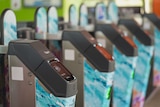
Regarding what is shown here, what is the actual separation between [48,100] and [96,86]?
0.92m

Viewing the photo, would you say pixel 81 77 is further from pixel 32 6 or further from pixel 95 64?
pixel 32 6

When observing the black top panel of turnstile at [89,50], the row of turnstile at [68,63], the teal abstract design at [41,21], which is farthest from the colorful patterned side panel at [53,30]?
the black top panel of turnstile at [89,50]

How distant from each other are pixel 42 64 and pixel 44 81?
142mm

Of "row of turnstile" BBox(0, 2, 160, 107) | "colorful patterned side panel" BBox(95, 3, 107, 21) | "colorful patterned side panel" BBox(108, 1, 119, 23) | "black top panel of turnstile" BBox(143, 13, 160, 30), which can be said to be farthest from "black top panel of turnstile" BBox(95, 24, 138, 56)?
"black top panel of turnstile" BBox(143, 13, 160, 30)

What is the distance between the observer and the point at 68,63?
4027mm

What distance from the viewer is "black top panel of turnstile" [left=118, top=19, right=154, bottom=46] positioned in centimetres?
535

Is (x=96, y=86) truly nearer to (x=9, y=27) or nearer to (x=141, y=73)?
(x=9, y=27)

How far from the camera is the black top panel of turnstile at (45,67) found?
293 centimetres

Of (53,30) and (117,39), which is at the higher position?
(53,30)

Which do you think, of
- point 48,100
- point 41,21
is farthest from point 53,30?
point 48,100

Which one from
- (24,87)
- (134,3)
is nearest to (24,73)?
(24,87)

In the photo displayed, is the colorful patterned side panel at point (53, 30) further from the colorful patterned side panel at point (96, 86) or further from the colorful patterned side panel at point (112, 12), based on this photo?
the colorful patterned side panel at point (112, 12)

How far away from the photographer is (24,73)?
316 cm

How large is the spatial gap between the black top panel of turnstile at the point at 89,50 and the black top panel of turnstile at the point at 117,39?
0.76 metres
